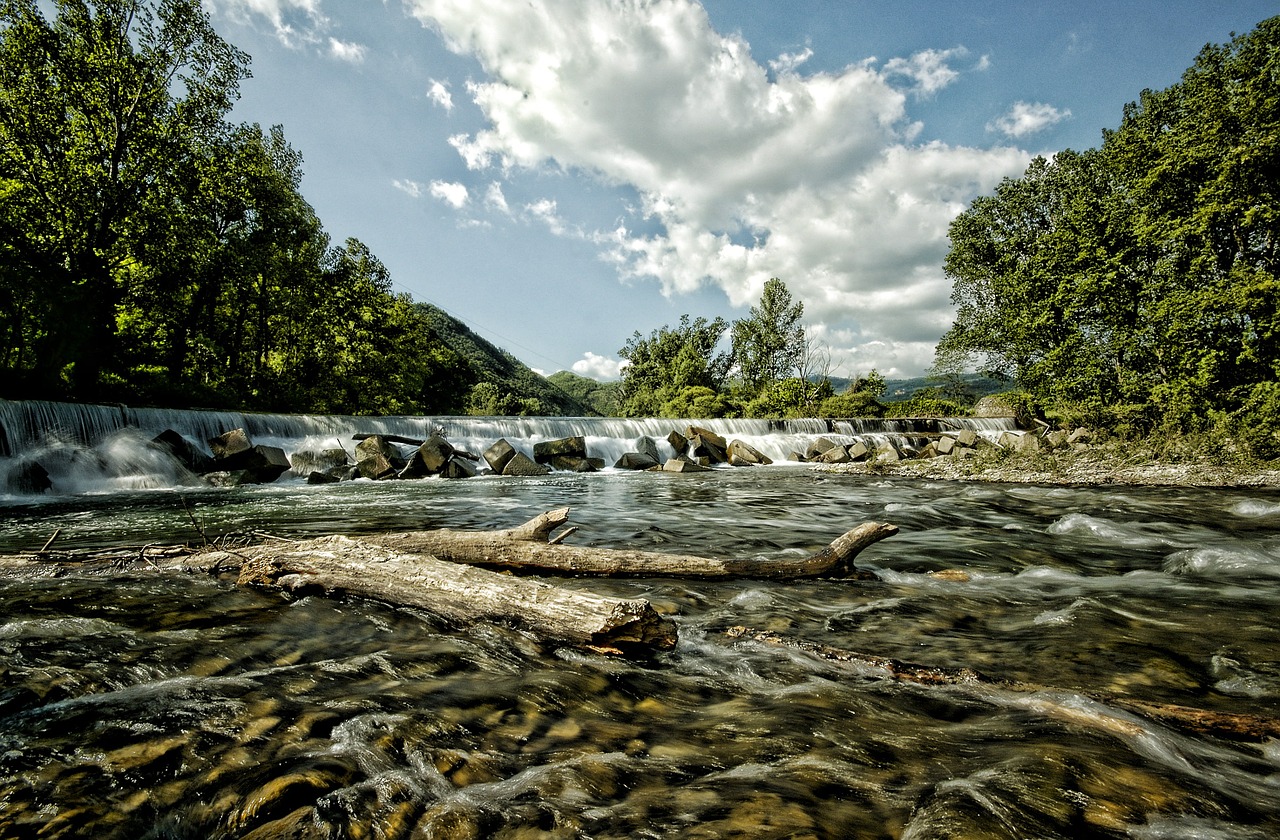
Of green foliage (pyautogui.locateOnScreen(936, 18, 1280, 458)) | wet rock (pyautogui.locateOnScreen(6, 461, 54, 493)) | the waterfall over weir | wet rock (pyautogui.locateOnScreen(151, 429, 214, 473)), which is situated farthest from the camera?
wet rock (pyautogui.locateOnScreen(151, 429, 214, 473))

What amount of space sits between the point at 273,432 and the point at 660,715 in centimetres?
2073

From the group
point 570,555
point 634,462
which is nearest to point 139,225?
point 634,462

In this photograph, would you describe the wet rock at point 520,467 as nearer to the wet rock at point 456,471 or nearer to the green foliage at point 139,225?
the wet rock at point 456,471

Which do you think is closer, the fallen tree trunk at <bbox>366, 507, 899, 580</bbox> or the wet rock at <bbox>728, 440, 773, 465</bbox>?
the fallen tree trunk at <bbox>366, 507, 899, 580</bbox>

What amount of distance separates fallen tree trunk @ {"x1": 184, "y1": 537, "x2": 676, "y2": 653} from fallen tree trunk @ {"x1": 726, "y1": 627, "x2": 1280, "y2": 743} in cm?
120

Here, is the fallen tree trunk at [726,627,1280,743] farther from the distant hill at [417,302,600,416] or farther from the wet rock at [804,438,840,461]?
the distant hill at [417,302,600,416]

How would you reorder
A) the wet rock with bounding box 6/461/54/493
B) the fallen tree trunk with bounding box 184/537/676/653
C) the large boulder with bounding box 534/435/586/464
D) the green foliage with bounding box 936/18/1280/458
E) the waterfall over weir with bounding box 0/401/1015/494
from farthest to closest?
the large boulder with bounding box 534/435/586/464 → the green foliage with bounding box 936/18/1280/458 → the waterfall over weir with bounding box 0/401/1015/494 → the wet rock with bounding box 6/461/54/493 → the fallen tree trunk with bounding box 184/537/676/653

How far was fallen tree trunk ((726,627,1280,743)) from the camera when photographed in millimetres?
2125

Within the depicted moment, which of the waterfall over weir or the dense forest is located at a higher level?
the dense forest

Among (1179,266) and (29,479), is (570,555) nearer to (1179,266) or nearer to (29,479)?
(29,479)

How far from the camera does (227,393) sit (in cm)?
2256

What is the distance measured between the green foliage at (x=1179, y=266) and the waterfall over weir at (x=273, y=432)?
29.9ft

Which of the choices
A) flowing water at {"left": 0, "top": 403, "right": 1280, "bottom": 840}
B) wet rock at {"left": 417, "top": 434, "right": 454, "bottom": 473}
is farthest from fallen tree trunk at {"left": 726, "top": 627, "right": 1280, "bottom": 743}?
wet rock at {"left": 417, "top": 434, "right": 454, "bottom": 473}

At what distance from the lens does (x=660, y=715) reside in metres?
2.39
